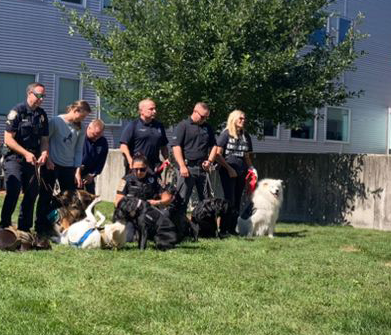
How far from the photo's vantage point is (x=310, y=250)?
8062 mm

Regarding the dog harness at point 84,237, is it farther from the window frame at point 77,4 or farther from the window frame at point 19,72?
the window frame at point 77,4

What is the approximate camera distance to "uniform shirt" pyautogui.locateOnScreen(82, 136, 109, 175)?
8.87 meters

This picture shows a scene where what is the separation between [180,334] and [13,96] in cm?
1434

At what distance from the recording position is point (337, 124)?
85.8ft

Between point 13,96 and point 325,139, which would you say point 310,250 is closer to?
point 13,96

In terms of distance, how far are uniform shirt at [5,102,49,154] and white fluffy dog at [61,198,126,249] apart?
1220mm

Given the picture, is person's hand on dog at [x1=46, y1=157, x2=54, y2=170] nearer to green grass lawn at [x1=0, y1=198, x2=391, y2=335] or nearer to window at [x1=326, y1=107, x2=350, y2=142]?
green grass lawn at [x1=0, y1=198, x2=391, y2=335]

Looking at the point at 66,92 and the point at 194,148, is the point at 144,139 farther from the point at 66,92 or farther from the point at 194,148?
the point at 66,92

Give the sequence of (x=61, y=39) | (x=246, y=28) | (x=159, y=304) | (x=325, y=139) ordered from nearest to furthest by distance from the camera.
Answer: (x=159, y=304), (x=246, y=28), (x=61, y=39), (x=325, y=139)

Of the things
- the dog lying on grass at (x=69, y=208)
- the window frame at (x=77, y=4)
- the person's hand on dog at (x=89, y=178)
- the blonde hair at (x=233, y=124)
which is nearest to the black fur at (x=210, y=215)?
the blonde hair at (x=233, y=124)

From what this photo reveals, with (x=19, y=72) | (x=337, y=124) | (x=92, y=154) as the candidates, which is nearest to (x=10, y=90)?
(x=19, y=72)

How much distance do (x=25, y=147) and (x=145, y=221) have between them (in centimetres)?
181

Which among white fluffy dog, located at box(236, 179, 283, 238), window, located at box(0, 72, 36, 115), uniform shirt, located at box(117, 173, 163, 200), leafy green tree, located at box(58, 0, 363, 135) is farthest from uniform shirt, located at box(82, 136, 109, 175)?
window, located at box(0, 72, 36, 115)

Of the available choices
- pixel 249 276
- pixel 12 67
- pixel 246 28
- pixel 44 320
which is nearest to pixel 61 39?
pixel 12 67
